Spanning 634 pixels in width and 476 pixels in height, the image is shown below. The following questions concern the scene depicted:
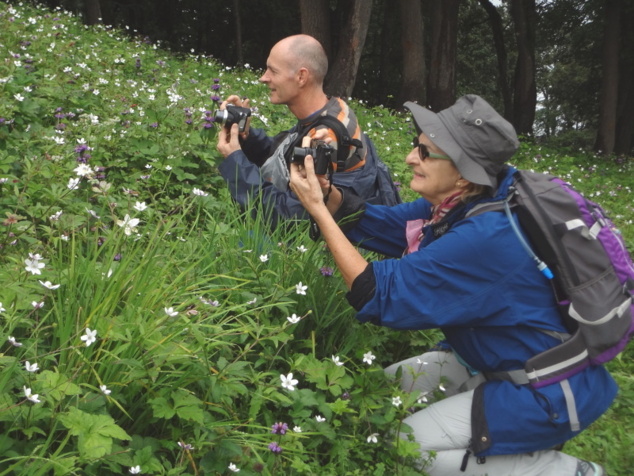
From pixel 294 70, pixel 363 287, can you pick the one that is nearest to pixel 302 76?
pixel 294 70

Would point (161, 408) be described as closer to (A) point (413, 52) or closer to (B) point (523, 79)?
(A) point (413, 52)

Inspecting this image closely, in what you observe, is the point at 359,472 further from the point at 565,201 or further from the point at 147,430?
the point at 565,201

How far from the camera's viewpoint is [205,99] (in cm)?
749

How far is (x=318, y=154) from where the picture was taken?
9.70 ft

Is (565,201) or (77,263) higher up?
(565,201)

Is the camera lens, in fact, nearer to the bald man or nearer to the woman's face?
the bald man

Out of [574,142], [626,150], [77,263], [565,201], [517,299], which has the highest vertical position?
[565,201]

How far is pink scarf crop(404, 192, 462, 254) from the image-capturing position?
2.85 meters

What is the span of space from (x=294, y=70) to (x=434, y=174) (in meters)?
1.38

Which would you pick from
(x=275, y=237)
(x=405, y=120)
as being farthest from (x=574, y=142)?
(x=275, y=237)

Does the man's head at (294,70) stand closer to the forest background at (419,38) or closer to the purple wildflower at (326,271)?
the purple wildflower at (326,271)

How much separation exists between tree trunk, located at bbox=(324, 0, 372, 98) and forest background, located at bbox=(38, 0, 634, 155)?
0.02 m

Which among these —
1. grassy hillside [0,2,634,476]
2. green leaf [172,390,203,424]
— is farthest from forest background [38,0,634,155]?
green leaf [172,390,203,424]

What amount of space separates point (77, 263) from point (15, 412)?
80 cm
